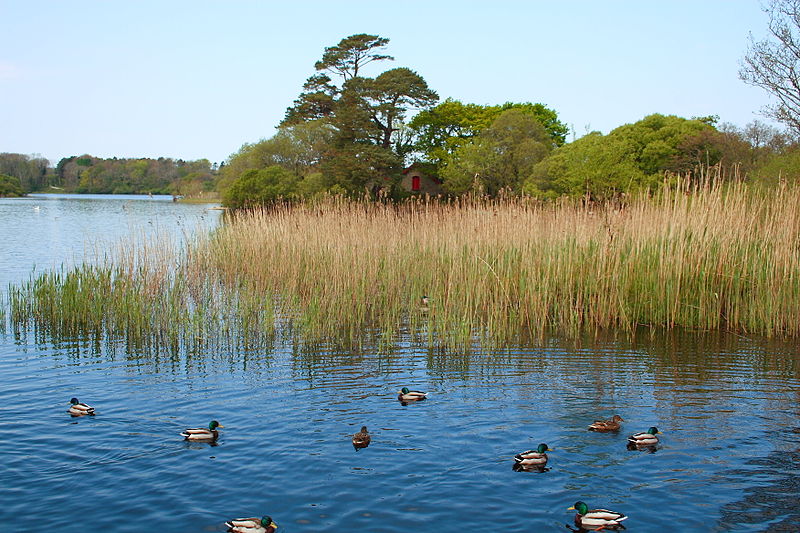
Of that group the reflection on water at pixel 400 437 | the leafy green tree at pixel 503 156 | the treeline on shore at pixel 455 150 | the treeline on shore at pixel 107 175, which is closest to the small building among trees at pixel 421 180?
the treeline on shore at pixel 455 150

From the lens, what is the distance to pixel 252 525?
462 centimetres

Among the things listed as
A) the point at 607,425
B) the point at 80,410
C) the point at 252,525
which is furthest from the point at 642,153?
the point at 252,525

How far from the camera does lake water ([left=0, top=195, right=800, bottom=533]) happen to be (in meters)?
5.04

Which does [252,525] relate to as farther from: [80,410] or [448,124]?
[448,124]

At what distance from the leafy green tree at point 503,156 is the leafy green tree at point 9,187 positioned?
256ft

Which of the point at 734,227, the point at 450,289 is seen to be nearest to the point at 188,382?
the point at 450,289

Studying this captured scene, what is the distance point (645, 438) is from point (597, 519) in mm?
1653

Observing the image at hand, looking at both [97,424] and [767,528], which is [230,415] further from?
[767,528]

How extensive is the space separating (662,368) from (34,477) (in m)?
7.25

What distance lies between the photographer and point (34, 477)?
5605 mm

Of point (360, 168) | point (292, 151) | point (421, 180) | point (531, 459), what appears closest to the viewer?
point (531, 459)

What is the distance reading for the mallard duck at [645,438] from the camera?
6078mm

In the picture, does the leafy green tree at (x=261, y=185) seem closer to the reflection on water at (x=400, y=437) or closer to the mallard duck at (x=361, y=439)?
the reflection on water at (x=400, y=437)

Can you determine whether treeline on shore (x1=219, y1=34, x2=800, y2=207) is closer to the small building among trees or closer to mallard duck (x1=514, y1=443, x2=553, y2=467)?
the small building among trees
